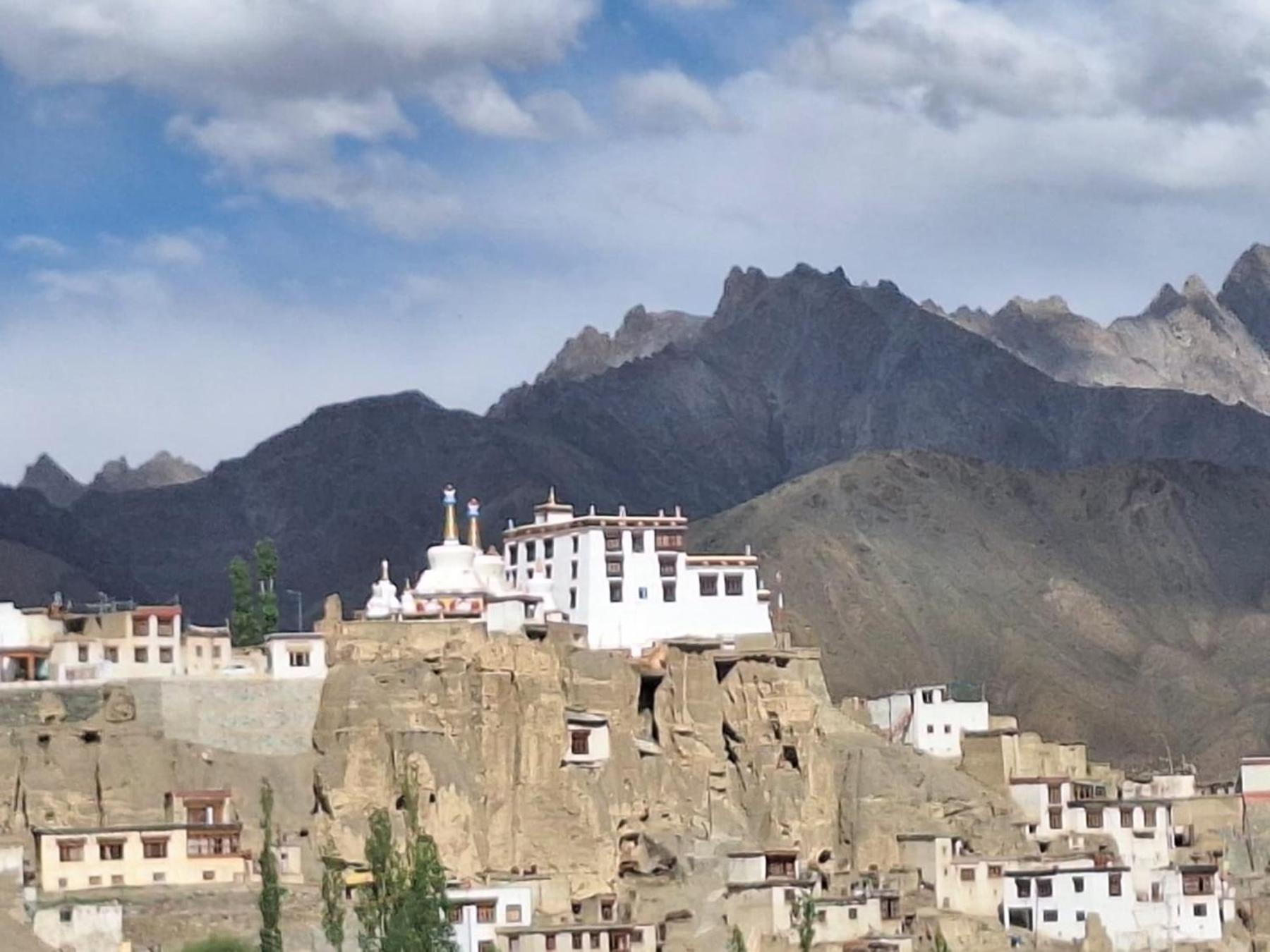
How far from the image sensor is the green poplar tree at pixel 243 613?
10350cm

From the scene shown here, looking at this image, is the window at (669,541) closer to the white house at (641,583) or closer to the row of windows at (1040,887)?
the white house at (641,583)

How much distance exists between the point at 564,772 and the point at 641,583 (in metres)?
10.9

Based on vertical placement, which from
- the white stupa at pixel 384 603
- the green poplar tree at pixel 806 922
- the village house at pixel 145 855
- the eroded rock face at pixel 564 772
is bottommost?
the green poplar tree at pixel 806 922

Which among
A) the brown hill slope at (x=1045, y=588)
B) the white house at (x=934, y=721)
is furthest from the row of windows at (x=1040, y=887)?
the brown hill slope at (x=1045, y=588)

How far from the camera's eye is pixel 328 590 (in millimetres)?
169250

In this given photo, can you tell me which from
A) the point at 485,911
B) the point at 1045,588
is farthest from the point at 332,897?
the point at 1045,588

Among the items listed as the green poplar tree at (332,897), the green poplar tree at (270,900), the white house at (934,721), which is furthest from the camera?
the white house at (934,721)

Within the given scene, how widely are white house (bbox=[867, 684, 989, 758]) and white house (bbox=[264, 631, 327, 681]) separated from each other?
879 inches

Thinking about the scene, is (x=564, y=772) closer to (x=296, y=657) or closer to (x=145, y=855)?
(x=296, y=657)

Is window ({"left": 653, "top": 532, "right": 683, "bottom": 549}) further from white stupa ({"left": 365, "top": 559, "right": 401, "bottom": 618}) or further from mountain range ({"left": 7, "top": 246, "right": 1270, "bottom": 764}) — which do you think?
mountain range ({"left": 7, "top": 246, "right": 1270, "bottom": 764})

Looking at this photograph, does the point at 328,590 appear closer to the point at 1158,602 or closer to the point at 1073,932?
the point at 1158,602

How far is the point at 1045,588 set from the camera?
162m

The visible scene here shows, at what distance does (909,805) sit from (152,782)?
23794 mm

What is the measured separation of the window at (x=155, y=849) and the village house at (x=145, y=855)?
0.7 inches
